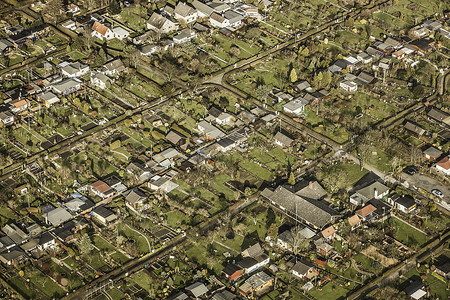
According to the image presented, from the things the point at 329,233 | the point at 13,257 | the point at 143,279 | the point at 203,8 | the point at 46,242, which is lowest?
the point at 13,257

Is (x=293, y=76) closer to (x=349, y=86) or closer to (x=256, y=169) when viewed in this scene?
(x=349, y=86)

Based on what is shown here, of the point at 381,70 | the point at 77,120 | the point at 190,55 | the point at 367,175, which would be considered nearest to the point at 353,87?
the point at 381,70

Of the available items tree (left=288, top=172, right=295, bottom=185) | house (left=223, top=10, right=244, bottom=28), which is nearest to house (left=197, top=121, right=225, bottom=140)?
tree (left=288, top=172, right=295, bottom=185)

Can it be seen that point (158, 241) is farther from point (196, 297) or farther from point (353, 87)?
point (353, 87)

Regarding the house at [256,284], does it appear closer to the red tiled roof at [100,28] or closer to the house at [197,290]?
the house at [197,290]

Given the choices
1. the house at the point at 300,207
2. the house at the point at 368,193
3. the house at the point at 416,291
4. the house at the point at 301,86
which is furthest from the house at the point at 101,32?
the house at the point at 416,291

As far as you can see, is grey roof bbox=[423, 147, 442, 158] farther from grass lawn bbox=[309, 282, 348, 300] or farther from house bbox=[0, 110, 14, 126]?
house bbox=[0, 110, 14, 126]

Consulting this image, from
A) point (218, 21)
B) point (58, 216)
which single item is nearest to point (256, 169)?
point (58, 216)
